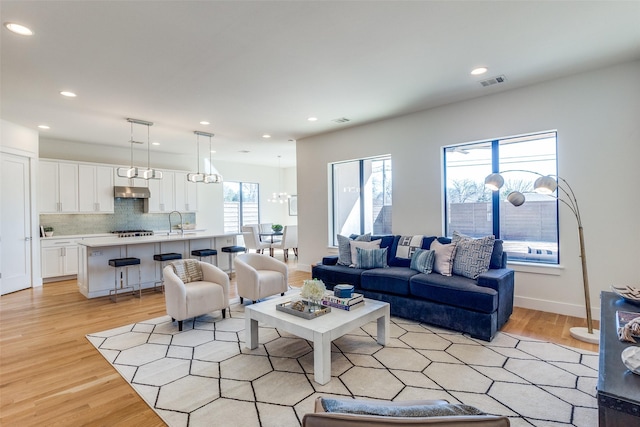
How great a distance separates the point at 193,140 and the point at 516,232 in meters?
6.39

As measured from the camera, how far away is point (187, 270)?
4.08 m

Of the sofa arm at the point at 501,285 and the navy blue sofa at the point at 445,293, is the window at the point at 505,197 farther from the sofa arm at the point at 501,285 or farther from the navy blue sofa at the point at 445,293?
the sofa arm at the point at 501,285

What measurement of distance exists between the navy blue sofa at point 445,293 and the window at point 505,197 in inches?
29.4

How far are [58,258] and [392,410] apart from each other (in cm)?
757

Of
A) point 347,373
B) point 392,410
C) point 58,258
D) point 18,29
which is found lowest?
point 347,373

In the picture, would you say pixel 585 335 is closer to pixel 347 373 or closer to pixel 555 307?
pixel 555 307

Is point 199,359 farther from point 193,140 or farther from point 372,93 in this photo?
point 193,140

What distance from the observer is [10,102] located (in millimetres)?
4449

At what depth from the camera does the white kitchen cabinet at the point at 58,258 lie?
6.13 m

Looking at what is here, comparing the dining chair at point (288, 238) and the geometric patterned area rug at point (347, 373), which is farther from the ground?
the dining chair at point (288, 238)

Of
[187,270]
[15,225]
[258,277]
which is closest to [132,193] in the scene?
[15,225]

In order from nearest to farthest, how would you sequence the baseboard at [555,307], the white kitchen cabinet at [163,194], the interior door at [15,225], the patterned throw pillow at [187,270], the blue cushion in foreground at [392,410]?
1. the blue cushion in foreground at [392,410]
2. the baseboard at [555,307]
3. the patterned throw pillow at [187,270]
4. the interior door at [15,225]
5. the white kitchen cabinet at [163,194]

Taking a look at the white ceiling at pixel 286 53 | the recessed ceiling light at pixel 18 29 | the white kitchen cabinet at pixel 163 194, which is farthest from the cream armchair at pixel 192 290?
the white kitchen cabinet at pixel 163 194

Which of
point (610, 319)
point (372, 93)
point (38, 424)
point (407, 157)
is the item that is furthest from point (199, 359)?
point (407, 157)
